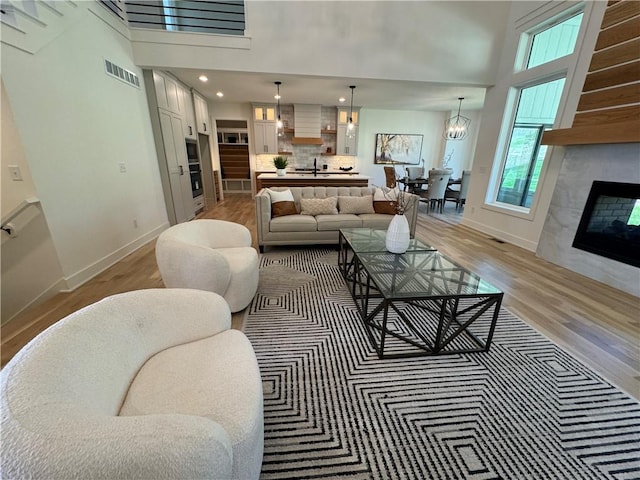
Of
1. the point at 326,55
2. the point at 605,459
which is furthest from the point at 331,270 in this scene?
the point at 326,55

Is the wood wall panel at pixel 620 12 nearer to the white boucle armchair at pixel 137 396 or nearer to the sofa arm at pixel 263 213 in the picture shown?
the sofa arm at pixel 263 213

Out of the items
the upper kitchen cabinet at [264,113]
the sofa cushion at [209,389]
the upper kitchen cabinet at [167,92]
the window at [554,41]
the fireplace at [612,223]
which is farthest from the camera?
the upper kitchen cabinet at [264,113]

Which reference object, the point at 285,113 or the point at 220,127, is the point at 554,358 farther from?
the point at 220,127

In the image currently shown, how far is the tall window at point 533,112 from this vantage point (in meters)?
3.44

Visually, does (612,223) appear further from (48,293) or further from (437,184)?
(48,293)

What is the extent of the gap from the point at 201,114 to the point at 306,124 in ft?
8.81

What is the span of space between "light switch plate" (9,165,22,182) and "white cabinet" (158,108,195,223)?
2.14 m

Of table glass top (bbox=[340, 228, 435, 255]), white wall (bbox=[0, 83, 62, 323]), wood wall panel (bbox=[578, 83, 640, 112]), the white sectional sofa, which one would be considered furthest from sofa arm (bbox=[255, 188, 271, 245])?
wood wall panel (bbox=[578, 83, 640, 112])

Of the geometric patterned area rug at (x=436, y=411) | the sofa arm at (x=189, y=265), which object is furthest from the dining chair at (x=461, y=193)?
the sofa arm at (x=189, y=265)

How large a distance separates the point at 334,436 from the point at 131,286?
242 cm

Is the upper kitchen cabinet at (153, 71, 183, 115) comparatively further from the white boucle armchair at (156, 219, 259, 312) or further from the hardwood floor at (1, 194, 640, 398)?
the white boucle armchair at (156, 219, 259, 312)

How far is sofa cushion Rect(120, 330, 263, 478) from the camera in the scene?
84 centimetres

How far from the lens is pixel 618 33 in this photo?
266 centimetres

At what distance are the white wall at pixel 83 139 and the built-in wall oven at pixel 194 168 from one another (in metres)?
1.38
